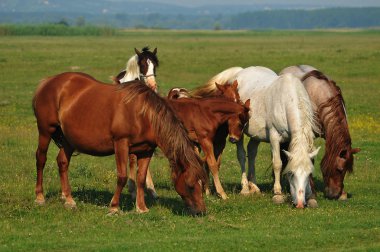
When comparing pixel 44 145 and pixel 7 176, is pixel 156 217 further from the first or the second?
pixel 7 176

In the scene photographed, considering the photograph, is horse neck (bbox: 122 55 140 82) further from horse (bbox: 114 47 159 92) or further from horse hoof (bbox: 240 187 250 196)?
horse hoof (bbox: 240 187 250 196)

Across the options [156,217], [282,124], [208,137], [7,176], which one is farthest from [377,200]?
[7,176]

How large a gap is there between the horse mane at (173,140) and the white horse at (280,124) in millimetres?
1597

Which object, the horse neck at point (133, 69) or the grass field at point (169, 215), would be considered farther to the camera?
the horse neck at point (133, 69)

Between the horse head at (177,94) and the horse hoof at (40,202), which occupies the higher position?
the horse head at (177,94)

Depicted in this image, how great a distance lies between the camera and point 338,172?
1215 cm

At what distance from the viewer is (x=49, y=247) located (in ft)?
28.7

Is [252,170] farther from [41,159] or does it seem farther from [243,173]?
[41,159]

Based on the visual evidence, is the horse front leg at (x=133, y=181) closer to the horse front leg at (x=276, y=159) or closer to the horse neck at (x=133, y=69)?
the horse neck at (x=133, y=69)

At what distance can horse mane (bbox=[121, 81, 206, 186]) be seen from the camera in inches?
406

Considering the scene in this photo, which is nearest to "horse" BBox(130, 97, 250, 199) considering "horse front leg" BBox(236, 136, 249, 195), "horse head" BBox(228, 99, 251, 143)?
"horse head" BBox(228, 99, 251, 143)

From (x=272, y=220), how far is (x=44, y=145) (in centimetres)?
367

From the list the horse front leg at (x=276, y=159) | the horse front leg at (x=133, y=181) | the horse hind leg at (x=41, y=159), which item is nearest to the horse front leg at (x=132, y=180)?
the horse front leg at (x=133, y=181)

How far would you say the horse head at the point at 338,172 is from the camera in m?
12.1
